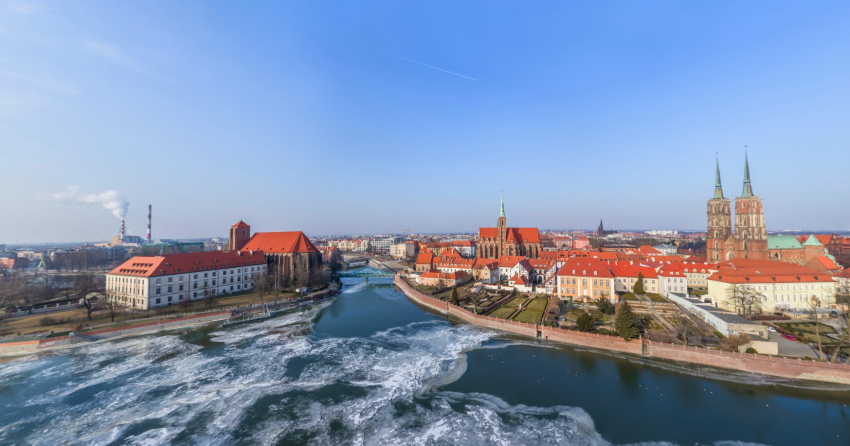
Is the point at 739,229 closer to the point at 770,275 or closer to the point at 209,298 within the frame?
the point at 770,275

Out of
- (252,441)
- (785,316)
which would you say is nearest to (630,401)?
(252,441)

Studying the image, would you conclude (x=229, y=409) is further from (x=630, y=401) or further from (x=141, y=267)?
(x=141, y=267)

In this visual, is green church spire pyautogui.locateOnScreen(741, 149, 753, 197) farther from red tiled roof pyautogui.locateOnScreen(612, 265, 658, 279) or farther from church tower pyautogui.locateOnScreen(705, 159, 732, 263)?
red tiled roof pyautogui.locateOnScreen(612, 265, 658, 279)

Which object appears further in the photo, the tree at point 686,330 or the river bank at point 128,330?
the river bank at point 128,330

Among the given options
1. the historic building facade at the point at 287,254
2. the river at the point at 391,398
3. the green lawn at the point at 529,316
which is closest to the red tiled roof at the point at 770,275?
the river at the point at 391,398

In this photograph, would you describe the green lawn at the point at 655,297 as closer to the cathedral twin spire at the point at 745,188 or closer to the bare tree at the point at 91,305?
the cathedral twin spire at the point at 745,188

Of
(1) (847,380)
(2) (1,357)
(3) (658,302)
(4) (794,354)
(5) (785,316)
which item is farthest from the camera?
(3) (658,302)

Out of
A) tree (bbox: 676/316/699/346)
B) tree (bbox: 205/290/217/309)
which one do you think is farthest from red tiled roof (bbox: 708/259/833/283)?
tree (bbox: 205/290/217/309)
